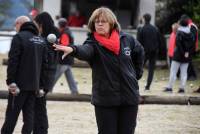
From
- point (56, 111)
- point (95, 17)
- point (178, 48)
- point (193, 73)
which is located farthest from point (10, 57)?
point (193, 73)

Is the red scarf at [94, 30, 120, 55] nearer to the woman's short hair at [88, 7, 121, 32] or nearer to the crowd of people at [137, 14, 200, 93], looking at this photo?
the woman's short hair at [88, 7, 121, 32]

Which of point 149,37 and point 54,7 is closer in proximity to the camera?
point 149,37

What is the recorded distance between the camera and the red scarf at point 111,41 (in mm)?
7145

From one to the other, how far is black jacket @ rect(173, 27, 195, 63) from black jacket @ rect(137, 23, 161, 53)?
3.06 ft

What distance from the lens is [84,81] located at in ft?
64.1

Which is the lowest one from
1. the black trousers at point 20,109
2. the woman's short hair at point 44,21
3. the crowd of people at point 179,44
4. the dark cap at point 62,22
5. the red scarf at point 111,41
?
the crowd of people at point 179,44

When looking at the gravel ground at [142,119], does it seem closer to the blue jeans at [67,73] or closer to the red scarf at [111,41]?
the blue jeans at [67,73]

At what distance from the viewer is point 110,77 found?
7.17m

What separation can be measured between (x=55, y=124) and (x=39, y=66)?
2591 mm

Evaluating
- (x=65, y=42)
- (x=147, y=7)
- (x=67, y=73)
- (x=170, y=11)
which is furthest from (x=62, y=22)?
(x=147, y=7)

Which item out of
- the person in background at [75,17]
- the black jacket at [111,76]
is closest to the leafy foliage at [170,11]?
the person in background at [75,17]

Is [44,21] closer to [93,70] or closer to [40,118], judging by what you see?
[40,118]

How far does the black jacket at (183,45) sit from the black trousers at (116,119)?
923 centimetres

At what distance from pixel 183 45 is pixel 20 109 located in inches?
313
